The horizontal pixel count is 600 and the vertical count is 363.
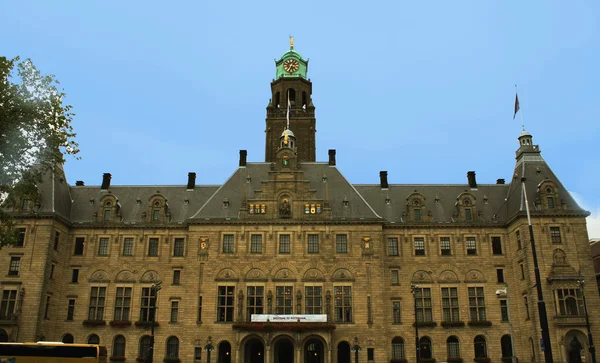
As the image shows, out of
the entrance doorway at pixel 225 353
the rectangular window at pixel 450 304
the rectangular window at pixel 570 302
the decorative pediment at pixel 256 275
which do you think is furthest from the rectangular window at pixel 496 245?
the entrance doorway at pixel 225 353

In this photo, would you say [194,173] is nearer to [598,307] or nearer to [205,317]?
[205,317]

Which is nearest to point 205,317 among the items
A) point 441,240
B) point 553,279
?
point 441,240

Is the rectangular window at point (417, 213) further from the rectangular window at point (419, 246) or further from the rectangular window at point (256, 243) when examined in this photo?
the rectangular window at point (256, 243)

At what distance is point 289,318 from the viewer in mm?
51719

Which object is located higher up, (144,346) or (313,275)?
(313,275)

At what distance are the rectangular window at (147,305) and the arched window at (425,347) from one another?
2822cm

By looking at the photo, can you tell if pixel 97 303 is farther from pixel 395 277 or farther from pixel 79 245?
pixel 395 277

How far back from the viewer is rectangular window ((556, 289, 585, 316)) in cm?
5044

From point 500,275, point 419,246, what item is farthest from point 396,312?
point 500,275

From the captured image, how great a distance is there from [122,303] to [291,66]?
42638mm

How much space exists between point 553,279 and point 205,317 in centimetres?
3450

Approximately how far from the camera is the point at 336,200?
58.5 m

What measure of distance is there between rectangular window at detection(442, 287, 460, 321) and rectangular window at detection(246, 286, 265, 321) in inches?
751

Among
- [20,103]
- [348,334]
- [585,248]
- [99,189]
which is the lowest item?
[348,334]
